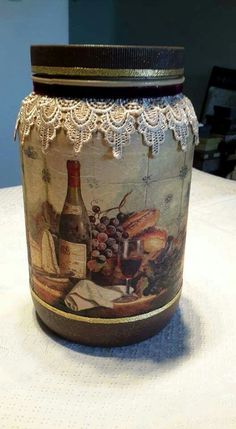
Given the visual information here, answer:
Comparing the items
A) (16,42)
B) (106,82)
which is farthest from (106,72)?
(16,42)

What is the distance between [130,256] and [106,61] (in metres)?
0.17

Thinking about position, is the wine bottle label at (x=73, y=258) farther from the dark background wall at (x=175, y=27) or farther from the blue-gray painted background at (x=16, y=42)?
the dark background wall at (x=175, y=27)

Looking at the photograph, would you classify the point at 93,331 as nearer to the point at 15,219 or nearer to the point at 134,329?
the point at 134,329

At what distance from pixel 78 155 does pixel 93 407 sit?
8.5 inches

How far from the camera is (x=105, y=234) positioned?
380mm

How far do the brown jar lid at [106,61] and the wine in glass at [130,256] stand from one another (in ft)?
0.47

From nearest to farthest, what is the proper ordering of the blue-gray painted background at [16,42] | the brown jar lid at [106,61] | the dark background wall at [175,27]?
the brown jar lid at [106,61] → the blue-gray painted background at [16,42] → the dark background wall at [175,27]

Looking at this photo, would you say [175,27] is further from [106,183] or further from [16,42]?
[106,183]

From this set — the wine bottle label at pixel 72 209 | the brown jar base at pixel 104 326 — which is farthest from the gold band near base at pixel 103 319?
the wine bottle label at pixel 72 209

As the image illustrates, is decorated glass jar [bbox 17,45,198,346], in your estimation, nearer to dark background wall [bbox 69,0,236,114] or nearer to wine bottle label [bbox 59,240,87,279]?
wine bottle label [bbox 59,240,87,279]

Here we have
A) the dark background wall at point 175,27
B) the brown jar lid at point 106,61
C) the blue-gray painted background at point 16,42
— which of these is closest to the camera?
the brown jar lid at point 106,61

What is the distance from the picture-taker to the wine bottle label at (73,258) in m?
0.39

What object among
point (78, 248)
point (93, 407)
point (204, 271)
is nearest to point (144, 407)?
point (93, 407)

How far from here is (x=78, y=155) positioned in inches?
14.2
